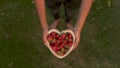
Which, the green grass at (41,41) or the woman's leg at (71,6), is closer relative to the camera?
the woman's leg at (71,6)

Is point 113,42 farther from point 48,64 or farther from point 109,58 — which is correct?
point 48,64

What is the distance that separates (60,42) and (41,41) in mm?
646

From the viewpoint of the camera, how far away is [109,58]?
7.79 ft

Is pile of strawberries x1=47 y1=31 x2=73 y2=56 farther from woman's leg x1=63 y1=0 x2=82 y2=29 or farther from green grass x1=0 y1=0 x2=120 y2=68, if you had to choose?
green grass x1=0 y1=0 x2=120 y2=68

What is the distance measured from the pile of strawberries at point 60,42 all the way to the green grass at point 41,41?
1.66 ft

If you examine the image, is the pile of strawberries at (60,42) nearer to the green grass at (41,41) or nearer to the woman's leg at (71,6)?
the woman's leg at (71,6)

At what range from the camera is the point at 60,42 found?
1830 mm

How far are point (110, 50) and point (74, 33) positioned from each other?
0.81 m

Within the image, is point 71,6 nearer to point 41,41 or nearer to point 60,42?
point 60,42

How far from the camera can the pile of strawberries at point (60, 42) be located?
178 cm

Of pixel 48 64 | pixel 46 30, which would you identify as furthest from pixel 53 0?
pixel 48 64

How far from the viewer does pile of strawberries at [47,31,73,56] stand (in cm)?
178

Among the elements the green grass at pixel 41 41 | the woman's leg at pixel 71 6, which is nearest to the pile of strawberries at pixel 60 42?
the woman's leg at pixel 71 6

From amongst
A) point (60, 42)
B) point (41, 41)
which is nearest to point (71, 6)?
point (60, 42)
